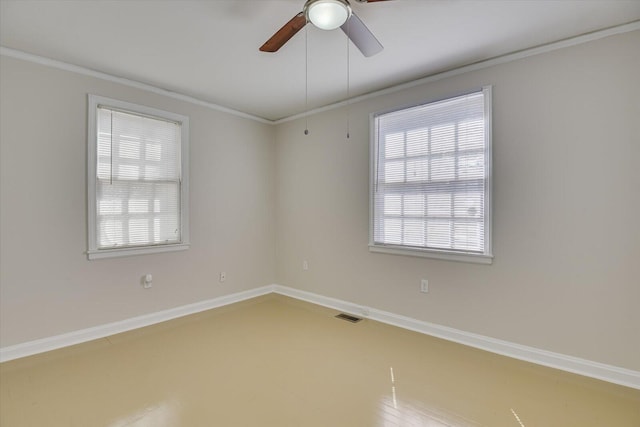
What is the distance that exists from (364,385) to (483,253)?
154cm

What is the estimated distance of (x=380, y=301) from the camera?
11.6 feet

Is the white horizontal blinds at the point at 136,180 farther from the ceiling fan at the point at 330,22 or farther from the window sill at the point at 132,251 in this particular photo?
the ceiling fan at the point at 330,22

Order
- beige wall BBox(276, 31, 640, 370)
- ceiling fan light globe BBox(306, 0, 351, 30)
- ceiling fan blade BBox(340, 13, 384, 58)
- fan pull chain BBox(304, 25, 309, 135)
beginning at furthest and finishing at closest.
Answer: fan pull chain BBox(304, 25, 309, 135) → beige wall BBox(276, 31, 640, 370) → ceiling fan blade BBox(340, 13, 384, 58) → ceiling fan light globe BBox(306, 0, 351, 30)

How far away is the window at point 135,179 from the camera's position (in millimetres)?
3057

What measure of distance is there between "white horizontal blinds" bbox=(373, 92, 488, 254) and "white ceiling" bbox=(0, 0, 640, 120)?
449 mm

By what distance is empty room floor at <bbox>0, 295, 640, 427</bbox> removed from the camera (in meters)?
1.91

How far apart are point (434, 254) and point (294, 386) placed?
1.77 m

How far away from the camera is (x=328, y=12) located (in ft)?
5.56

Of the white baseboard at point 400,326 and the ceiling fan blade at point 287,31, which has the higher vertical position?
the ceiling fan blade at point 287,31

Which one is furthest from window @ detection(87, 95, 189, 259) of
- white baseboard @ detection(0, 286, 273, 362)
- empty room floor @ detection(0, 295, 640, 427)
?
empty room floor @ detection(0, 295, 640, 427)

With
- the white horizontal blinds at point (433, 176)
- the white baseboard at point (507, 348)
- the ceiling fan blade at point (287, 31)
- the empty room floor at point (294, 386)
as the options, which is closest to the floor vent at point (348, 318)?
the white baseboard at point (507, 348)

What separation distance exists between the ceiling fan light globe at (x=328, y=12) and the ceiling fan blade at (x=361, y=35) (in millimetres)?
131

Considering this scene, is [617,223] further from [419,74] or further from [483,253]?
[419,74]

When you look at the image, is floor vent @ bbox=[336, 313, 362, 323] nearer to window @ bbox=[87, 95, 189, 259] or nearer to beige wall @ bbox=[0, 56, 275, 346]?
beige wall @ bbox=[0, 56, 275, 346]
